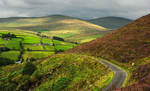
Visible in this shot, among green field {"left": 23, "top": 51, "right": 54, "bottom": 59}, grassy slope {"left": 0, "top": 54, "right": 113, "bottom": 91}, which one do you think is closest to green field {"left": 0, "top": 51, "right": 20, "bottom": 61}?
green field {"left": 23, "top": 51, "right": 54, "bottom": 59}

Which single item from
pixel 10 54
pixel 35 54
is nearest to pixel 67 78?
pixel 35 54

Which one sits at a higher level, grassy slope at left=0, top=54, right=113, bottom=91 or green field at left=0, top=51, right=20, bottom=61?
grassy slope at left=0, top=54, right=113, bottom=91

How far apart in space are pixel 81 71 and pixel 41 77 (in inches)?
671

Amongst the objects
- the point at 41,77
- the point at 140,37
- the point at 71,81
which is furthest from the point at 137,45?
the point at 41,77

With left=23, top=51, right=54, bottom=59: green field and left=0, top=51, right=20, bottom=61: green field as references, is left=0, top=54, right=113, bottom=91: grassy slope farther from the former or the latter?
left=23, top=51, right=54, bottom=59: green field

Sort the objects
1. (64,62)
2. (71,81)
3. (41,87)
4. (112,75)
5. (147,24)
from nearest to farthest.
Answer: (112,75) → (71,81) → (41,87) → (64,62) → (147,24)

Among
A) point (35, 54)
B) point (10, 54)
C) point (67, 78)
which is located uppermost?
point (67, 78)

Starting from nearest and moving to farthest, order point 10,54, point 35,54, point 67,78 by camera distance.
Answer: point 67,78 < point 10,54 < point 35,54

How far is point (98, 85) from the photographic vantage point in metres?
35.1

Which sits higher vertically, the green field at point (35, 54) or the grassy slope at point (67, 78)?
the grassy slope at point (67, 78)

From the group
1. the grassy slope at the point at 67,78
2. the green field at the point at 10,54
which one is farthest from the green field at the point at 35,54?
the grassy slope at the point at 67,78

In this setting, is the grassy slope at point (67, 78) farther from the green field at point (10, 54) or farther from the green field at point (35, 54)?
the green field at point (35, 54)

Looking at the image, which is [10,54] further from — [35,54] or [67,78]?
[67,78]

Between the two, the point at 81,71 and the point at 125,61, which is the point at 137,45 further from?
the point at 81,71
